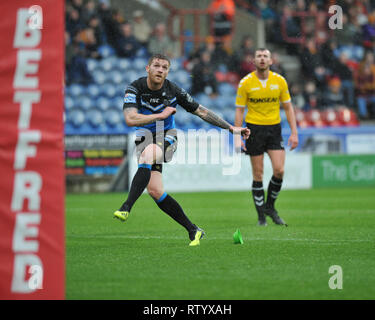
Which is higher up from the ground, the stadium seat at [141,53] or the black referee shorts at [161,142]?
the stadium seat at [141,53]

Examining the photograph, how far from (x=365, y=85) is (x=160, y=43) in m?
6.43

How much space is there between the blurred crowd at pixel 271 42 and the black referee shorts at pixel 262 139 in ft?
35.1

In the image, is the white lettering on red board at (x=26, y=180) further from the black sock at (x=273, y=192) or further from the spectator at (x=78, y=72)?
the spectator at (x=78, y=72)

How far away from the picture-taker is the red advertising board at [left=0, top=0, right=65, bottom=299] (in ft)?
14.3

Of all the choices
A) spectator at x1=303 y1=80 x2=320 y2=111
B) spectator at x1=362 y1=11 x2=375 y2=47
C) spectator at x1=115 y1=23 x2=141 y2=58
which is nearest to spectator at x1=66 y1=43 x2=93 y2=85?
spectator at x1=115 y1=23 x2=141 y2=58

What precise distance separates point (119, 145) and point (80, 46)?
447 centimetres

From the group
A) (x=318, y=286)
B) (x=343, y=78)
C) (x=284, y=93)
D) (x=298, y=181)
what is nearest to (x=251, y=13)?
(x=343, y=78)

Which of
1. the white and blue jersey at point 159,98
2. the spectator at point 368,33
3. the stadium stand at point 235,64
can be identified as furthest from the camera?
the spectator at point 368,33

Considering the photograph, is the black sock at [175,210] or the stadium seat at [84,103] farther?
the stadium seat at [84,103]

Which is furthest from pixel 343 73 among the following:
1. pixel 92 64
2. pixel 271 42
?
pixel 92 64

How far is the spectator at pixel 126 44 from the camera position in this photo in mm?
21641

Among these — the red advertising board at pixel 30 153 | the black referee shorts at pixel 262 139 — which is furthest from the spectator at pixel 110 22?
the red advertising board at pixel 30 153
